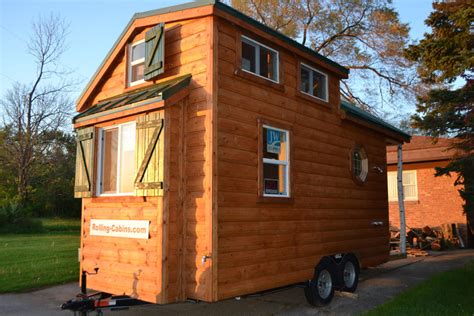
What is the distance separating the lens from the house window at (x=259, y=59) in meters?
7.77

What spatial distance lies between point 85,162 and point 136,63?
215cm

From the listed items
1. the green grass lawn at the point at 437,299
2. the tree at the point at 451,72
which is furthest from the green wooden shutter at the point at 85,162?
the tree at the point at 451,72

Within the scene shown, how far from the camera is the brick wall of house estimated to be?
19062 millimetres

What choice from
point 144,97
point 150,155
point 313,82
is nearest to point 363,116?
point 313,82

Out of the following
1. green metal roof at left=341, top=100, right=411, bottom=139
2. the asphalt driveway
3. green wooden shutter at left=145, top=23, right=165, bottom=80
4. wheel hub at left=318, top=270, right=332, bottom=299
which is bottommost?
the asphalt driveway

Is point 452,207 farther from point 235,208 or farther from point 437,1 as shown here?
point 235,208

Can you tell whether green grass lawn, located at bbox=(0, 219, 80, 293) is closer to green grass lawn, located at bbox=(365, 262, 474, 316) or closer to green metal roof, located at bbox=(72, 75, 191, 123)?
green metal roof, located at bbox=(72, 75, 191, 123)

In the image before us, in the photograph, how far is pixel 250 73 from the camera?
24.6ft

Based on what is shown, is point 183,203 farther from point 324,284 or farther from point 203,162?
point 324,284

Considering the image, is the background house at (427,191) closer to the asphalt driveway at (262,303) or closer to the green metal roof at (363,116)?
the green metal roof at (363,116)

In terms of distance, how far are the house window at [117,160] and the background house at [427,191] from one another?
15528 mm

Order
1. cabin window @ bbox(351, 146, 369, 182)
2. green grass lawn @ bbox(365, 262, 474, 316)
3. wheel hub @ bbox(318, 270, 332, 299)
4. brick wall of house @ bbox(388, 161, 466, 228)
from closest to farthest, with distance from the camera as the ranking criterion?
green grass lawn @ bbox(365, 262, 474, 316), wheel hub @ bbox(318, 270, 332, 299), cabin window @ bbox(351, 146, 369, 182), brick wall of house @ bbox(388, 161, 466, 228)

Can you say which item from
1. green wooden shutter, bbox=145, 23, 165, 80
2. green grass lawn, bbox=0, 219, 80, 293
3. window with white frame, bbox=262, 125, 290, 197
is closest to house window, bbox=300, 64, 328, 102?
window with white frame, bbox=262, 125, 290, 197

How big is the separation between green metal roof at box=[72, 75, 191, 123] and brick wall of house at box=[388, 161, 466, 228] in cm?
1581
